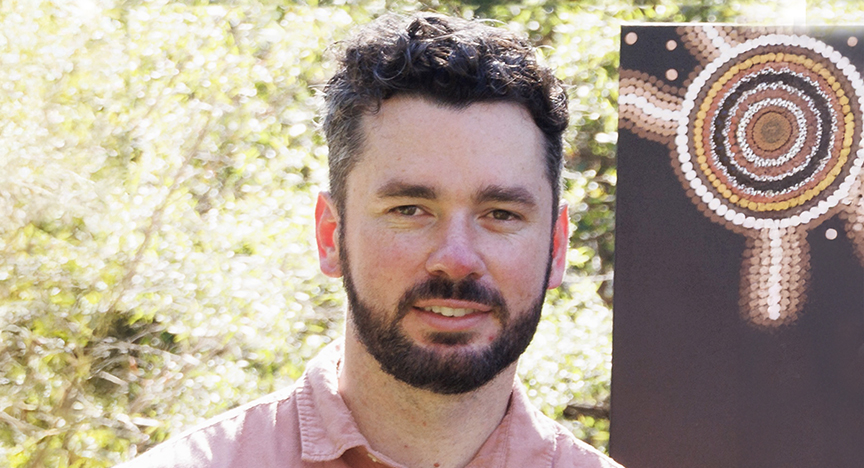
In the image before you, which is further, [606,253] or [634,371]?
[606,253]

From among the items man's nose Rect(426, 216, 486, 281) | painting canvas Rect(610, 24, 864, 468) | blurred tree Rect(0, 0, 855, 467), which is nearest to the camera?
man's nose Rect(426, 216, 486, 281)

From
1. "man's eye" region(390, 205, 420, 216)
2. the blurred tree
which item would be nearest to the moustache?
"man's eye" region(390, 205, 420, 216)

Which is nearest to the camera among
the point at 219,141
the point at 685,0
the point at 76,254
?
the point at 76,254

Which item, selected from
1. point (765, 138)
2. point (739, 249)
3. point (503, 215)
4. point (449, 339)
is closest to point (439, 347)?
point (449, 339)

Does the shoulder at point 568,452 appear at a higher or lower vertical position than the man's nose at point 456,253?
lower

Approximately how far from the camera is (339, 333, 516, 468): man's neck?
1.67 meters

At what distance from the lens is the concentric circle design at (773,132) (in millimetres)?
1953

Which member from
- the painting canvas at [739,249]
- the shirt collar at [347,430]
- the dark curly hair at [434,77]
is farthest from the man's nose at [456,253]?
the painting canvas at [739,249]

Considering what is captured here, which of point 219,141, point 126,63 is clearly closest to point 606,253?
point 219,141

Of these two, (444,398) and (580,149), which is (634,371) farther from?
(580,149)

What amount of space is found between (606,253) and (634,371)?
2.51 m

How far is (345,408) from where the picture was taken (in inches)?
67.2

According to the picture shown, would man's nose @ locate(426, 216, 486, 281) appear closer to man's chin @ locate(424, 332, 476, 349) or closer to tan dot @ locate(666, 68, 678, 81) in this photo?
man's chin @ locate(424, 332, 476, 349)

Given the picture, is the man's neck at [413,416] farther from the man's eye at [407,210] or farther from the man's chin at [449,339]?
the man's eye at [407,210]
